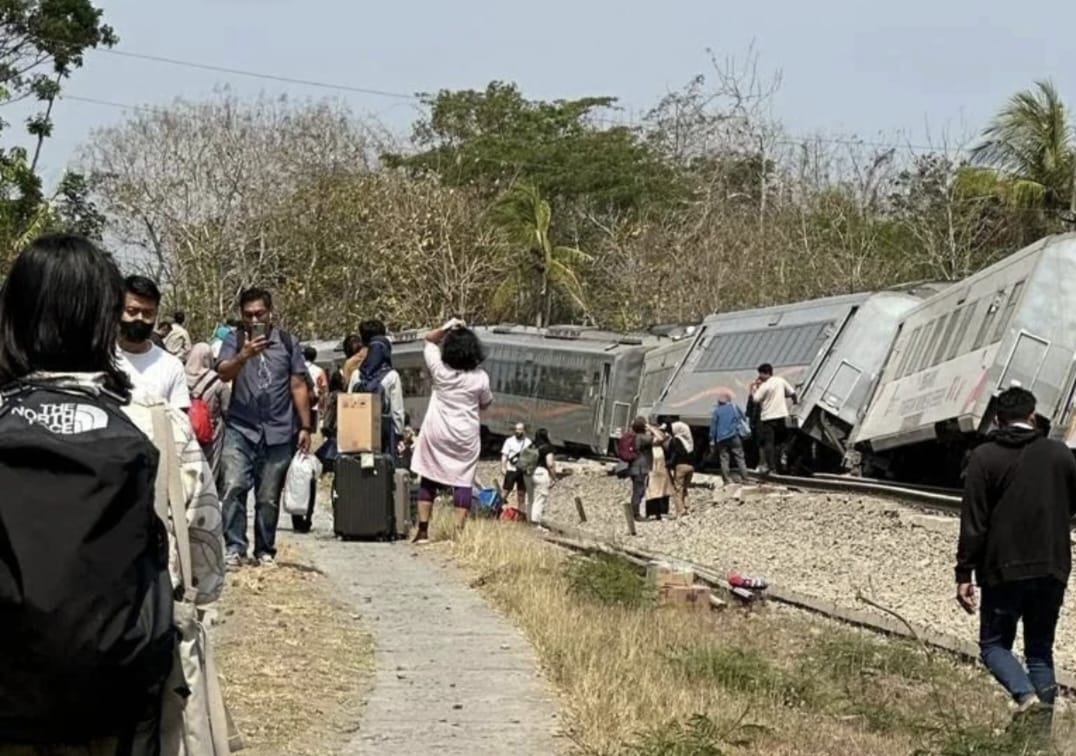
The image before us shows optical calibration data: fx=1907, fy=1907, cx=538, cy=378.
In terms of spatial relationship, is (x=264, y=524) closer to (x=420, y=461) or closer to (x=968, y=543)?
(x=420, y=461)

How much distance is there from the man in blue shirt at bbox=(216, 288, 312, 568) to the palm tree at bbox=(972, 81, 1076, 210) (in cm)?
3562

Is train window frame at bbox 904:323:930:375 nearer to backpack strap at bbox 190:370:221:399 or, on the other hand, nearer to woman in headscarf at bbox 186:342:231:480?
woman in headscarf at bbox 186:342:231:480

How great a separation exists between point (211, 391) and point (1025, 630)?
449cm

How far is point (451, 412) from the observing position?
14.1 metres

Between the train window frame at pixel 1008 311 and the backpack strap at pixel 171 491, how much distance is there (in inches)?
871

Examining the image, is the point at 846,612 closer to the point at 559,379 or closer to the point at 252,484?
the point at 252,484

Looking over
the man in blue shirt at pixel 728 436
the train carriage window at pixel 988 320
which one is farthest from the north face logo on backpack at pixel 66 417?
the man in blue shirt at pixel 728 436

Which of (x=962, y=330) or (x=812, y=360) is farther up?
(x=962, y=330)

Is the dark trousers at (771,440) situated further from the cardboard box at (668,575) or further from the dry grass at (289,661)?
the dry grass at (289,661)

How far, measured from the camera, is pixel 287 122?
2333 inches

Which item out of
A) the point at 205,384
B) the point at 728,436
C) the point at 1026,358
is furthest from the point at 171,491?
the point at 728,436

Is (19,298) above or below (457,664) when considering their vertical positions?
above

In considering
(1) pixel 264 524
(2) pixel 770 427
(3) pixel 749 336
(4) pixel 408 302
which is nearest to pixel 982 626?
(1) pixel 264 524

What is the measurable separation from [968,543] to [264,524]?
4688 mm
